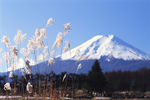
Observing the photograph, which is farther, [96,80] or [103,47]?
[103,47]

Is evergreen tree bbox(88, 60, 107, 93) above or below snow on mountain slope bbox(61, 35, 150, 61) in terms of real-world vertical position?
below

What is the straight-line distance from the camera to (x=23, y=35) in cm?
485

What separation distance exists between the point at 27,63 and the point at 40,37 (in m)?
0.65

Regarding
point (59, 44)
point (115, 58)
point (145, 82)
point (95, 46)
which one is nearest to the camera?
point (145, 82)

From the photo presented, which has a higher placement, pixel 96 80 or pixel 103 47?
pixel 103 47

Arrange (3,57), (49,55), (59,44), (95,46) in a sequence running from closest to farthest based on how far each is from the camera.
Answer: (59,44), (49,55), (3,57), (95,46)

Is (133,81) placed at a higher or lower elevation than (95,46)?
lower

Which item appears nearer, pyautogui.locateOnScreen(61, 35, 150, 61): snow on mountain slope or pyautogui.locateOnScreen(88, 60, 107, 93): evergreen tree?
pyautogui.locateOnScreen(88, 60, 107, 93): evergreen tree

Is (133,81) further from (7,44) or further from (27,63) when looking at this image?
(7,44)

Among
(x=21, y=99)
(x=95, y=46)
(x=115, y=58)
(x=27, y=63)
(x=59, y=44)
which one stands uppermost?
(x=95, y=46)

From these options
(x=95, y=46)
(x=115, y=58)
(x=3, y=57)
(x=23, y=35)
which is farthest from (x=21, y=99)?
(x=95, y=46)

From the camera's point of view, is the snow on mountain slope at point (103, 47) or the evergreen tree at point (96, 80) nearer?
the evergreen tree at point (96, 80)

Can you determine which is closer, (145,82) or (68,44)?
(145,82)

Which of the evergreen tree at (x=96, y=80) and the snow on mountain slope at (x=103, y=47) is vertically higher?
the snow on mountain slope at (x=103, y=47)
